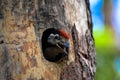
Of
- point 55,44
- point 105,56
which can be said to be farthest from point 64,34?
point 105,56

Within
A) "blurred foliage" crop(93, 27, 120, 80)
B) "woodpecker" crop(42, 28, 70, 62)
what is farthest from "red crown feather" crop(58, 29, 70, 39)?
"blurred foliage" crop(93, 27, 120, 80)

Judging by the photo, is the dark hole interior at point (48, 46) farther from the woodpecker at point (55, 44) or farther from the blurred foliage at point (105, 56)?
the blurred foliage at point (105, 56)

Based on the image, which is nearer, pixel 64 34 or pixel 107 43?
pixel 64 34

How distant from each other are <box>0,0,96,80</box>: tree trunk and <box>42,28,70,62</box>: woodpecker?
0.04 metres

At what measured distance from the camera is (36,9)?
1.87 metres

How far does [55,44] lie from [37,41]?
0.10 metres

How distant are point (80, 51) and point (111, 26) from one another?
218cm

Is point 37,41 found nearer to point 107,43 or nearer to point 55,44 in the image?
point 55,44

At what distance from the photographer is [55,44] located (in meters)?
1.86

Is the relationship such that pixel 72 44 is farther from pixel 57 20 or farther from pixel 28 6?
pixel 28 6

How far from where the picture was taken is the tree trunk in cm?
177

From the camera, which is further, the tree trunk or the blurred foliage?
the blurred foliage

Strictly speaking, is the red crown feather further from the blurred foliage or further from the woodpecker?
the blurred foliage

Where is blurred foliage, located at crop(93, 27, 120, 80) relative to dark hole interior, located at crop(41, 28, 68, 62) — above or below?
below
